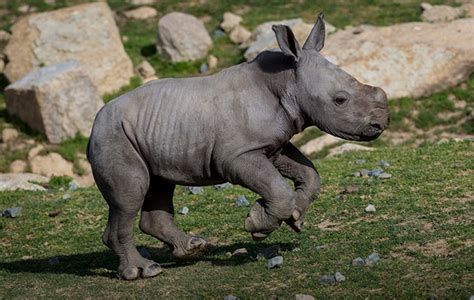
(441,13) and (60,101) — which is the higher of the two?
(60,101)

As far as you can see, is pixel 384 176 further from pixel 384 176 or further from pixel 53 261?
pixel 53 261

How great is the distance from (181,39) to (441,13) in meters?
6.01

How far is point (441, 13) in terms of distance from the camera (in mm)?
23859

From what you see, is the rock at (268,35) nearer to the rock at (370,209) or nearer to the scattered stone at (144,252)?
the rock at (370,209)

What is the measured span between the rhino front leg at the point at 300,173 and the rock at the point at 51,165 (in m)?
9.93

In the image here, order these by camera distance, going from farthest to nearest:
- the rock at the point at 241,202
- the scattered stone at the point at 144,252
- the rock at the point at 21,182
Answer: the rock at the point at 21,182
the rock at the point at 241,202
the scattered stone at the point at 144,252

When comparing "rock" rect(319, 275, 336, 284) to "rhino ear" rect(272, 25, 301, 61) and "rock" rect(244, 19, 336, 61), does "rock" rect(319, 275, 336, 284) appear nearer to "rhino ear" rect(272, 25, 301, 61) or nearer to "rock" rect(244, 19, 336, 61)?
"rhino ear" rect(272, 25, 301, 61)

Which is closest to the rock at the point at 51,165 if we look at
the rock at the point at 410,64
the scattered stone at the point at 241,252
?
the rock at the point at 410,64

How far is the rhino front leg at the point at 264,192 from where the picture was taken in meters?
9.03

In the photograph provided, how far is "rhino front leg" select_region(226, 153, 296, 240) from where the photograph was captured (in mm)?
9031

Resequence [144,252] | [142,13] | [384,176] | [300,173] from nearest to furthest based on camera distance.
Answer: [300,173] < [144,252] < [384,176] < [142,13]

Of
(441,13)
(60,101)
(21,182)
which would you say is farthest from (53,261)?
(441,13)

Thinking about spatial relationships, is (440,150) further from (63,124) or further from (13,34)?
(13,34)

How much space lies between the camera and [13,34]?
75.0 feet
